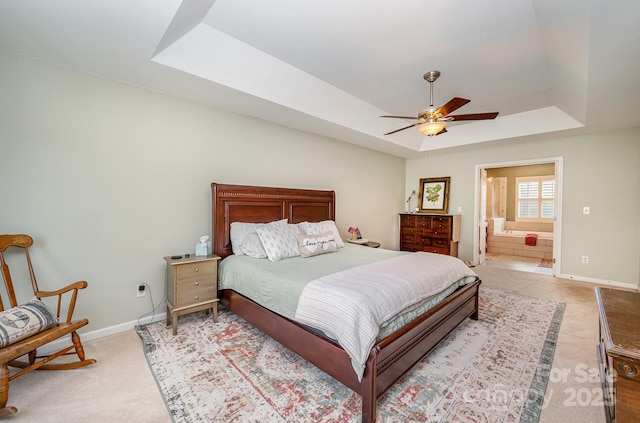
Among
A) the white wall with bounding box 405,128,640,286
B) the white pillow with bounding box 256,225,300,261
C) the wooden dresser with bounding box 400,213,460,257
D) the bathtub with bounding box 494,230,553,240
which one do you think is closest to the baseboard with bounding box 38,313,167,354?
the white pillow with bounding box 256,225,300,261

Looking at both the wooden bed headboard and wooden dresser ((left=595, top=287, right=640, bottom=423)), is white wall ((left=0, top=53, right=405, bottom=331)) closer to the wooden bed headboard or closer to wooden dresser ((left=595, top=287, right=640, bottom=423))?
the wooden bed headboard

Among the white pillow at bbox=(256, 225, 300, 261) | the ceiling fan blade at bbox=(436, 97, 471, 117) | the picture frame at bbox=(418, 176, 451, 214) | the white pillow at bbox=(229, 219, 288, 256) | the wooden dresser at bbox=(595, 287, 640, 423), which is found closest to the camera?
the wooden dresser at bbox=(595, 287, 640, 423)

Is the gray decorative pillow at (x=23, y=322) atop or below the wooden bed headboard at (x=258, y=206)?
below

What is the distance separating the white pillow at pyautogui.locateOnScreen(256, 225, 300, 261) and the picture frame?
13.5 ft

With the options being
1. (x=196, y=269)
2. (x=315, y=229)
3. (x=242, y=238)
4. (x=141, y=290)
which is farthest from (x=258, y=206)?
(x=141, y=290)

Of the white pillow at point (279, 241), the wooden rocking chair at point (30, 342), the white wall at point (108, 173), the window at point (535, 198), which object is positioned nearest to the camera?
the wooden rocking chair at point (30, 342)

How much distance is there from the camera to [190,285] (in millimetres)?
2641

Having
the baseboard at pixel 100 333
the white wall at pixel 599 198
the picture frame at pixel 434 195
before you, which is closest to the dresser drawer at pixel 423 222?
the picture frame at pixel 434 195

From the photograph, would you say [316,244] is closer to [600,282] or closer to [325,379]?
[325,379]

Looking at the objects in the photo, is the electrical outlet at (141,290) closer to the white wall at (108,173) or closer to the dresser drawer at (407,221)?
the white wall at (108,173)

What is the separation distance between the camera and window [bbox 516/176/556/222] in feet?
24.4

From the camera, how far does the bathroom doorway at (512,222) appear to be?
471cm

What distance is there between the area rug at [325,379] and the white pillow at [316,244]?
102 cm

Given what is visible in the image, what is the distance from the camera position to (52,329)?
6.05 ft
